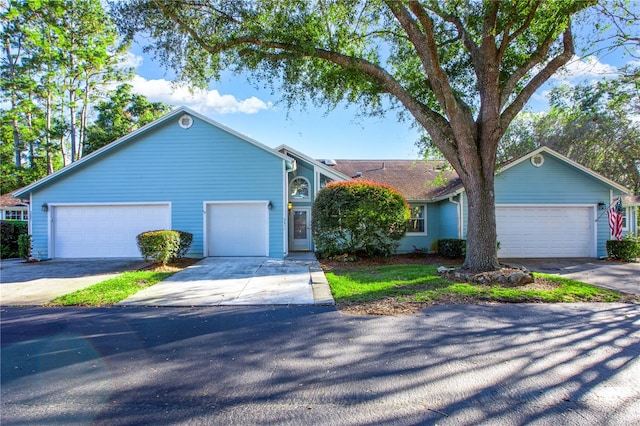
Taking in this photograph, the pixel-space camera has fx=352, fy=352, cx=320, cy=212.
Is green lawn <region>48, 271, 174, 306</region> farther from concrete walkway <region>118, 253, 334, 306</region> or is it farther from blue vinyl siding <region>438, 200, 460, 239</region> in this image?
blue vinyl siding <region>438, 200, 460, 239</region>

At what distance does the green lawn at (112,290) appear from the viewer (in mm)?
6801

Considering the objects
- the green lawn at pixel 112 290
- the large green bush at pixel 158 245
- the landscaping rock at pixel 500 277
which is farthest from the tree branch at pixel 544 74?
the large green bush at pixel 158 245

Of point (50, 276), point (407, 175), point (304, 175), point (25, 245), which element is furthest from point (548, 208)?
point (25, 245)

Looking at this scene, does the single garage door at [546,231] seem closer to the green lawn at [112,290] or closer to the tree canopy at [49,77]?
the green lawn at [112,290]

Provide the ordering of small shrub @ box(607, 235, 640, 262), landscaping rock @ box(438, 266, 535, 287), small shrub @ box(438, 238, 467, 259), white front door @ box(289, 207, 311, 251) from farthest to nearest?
1. white front door @ box(289, 207, 311, 251)
2. small shrub @ box(438, 238, 467, 259)
3. small shrub @ box(607, 235, 640, 262)
4. landscaping rock @ box(438, 266, 535, 287)

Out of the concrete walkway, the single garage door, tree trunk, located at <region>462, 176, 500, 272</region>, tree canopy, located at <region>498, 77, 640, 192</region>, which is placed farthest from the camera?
tree canopy, located at <region>498, 77, 640, 192</region>

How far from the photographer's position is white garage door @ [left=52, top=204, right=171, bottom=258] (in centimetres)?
1327

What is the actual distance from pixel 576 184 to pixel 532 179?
176 cm

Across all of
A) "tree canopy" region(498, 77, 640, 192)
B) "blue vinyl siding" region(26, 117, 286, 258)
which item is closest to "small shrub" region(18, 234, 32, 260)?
"blue vinyl siding" region(26, 117, 286, 258)

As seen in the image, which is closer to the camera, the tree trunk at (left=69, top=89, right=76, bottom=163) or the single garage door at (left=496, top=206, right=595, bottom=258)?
the single garage door at (left=496, top=206, right=595, bottom=258)

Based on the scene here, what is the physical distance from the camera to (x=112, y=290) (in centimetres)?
774

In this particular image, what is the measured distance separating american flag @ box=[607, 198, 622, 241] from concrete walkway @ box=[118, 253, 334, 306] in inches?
440

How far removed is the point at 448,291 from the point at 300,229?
9.16 m

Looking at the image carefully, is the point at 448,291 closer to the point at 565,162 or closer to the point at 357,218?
the point at 357,218
